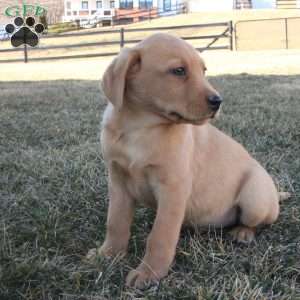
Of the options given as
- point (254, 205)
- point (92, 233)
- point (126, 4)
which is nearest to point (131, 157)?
point (92, 233)

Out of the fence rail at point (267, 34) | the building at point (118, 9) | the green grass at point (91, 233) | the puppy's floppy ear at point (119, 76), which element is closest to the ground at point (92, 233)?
the green grass at point (91, 233)

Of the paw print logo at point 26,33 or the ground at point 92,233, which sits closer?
the ground at point 92,233

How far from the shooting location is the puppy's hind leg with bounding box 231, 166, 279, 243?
2.91 metres

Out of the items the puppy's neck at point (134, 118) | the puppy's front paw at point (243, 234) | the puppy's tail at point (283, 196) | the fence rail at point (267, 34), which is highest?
the fence rail at point (267, 34)

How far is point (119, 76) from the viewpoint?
245 centimetres

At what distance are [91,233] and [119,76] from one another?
0.96m

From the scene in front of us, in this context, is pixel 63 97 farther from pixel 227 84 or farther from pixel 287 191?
pixel 287 191

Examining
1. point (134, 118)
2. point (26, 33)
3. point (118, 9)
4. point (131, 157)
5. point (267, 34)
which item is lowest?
point (131, 157)

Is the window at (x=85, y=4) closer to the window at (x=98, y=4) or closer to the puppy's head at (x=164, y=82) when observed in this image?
the window at (x=98, y=4)

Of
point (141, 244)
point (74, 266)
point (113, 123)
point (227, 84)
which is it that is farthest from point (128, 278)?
point (227, 84)

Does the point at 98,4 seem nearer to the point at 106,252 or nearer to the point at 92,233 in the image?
the point at 92,233

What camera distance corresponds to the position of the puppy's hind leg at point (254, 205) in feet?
9.55

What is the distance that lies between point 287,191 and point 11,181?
1.90 metres

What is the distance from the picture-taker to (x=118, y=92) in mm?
2439
